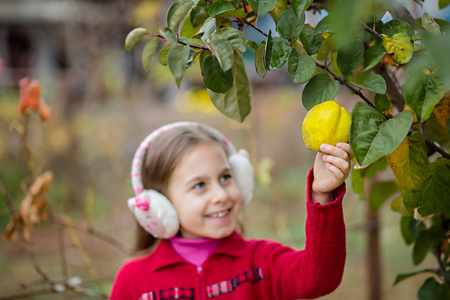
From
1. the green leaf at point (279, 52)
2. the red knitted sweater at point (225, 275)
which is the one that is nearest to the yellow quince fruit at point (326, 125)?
the green leaf at point (279, 52)

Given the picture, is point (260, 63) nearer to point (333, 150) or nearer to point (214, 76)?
point (214, 76)

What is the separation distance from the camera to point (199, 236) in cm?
126

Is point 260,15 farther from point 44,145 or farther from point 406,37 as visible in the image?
point 44,145

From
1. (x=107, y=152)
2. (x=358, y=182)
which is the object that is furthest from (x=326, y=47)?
(x=107, y=152)

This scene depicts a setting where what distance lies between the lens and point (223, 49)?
0.70 meters

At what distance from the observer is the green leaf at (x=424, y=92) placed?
652 mm

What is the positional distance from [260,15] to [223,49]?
0.08 meters

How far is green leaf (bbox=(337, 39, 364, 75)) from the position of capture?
2.43ft

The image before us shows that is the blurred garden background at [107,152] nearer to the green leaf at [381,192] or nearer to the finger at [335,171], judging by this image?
the green leaf at [381,192]

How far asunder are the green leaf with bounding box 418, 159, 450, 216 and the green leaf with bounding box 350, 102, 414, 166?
Result: 0.21 meters

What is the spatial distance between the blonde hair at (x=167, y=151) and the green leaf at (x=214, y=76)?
481 mm

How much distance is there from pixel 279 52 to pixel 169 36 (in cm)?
18

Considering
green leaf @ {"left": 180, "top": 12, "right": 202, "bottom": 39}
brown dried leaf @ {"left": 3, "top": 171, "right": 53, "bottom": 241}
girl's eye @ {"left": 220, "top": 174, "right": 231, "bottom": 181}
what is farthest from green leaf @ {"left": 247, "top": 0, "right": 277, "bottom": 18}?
brown dried leaf @ {"left": 3, "top": 171, "right": 53, "bottom": 241}

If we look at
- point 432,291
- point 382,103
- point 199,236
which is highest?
point 382,103
